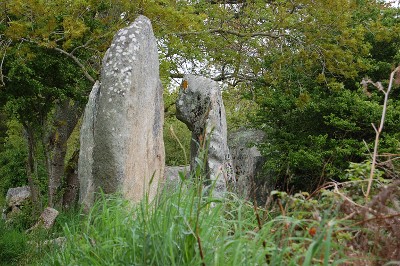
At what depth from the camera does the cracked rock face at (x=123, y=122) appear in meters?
6.44

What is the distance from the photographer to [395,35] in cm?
1189

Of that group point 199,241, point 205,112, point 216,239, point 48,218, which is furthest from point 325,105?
point 199,241

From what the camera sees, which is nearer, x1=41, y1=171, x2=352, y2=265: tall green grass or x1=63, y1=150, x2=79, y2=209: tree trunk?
x1=41, y1=171, x2=352, y2=265: tall green grass

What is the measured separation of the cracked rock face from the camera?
6.44m

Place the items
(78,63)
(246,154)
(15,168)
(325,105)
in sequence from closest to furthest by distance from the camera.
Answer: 1. (78,63)
2. (325,105)
3. (246,154)
4. (15,168)

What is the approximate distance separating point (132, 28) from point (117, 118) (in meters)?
1.16

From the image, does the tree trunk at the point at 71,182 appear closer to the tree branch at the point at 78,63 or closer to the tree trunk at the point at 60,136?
the tree trunk at the point at 60,136

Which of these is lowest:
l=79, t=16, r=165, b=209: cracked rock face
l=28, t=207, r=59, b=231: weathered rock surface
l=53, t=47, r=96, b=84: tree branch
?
l=28, t=207, r=59, b=231: weathered rock surface

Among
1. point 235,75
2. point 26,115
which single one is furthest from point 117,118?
point 235,75

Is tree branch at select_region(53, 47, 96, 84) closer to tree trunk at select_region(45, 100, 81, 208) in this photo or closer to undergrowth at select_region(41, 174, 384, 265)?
tree trunk at select_region(45, 100, 81, 208)

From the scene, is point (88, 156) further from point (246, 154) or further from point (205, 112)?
point (246, 154)

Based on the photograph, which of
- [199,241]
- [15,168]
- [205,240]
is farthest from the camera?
[15,168]

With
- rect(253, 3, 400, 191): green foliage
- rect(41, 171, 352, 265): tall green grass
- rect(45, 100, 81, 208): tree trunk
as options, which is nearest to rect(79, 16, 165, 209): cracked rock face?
rect(41, 171, 352, 265): tall green grass

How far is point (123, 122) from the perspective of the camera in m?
Result: 6.54
